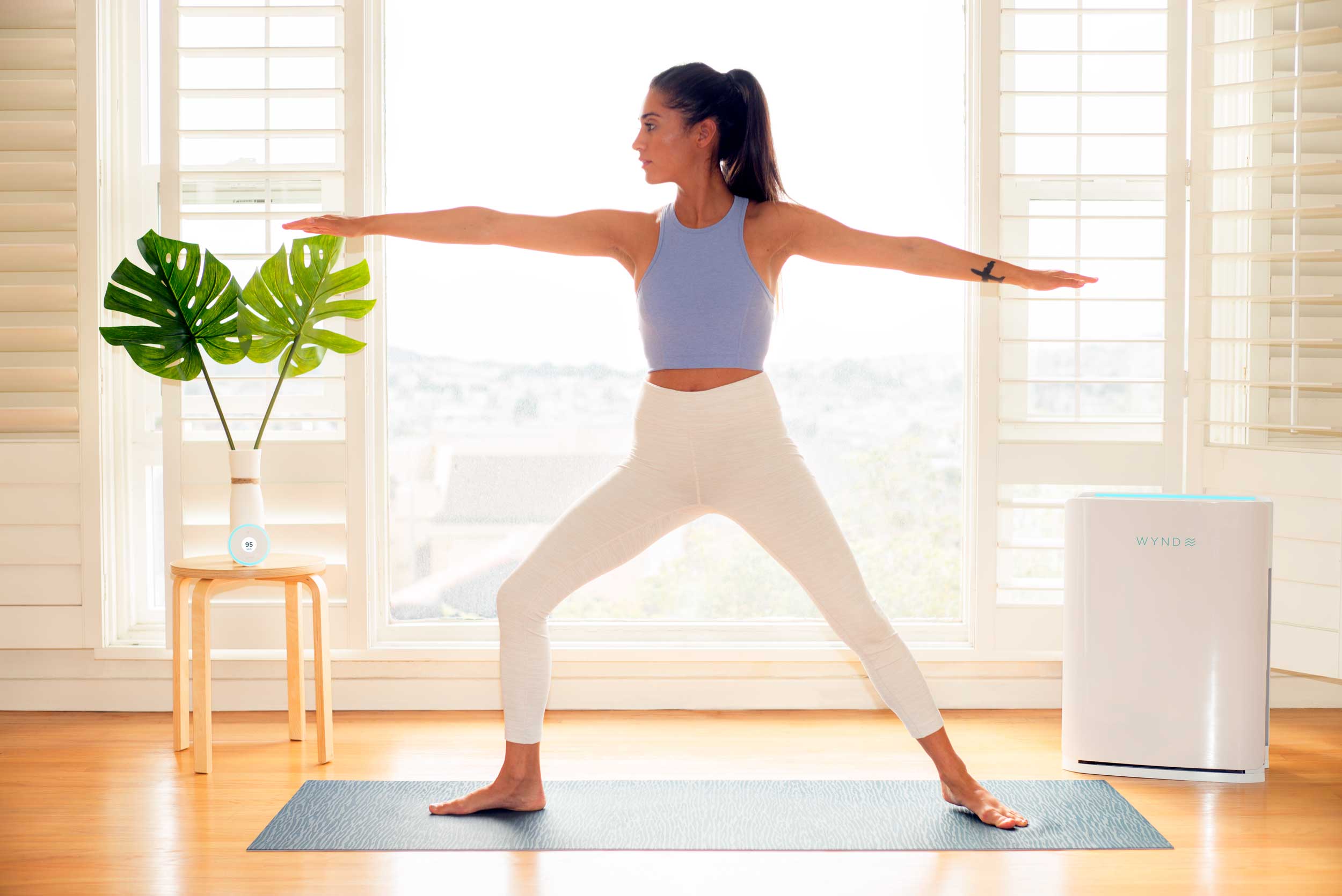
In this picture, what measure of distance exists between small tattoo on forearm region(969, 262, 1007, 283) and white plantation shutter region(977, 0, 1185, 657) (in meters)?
0.80

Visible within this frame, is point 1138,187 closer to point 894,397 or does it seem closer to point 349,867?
point 894,397

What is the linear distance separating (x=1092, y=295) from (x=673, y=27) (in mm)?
1434

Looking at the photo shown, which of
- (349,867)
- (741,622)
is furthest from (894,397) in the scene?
(349,867)

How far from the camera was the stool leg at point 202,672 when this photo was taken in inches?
93.9

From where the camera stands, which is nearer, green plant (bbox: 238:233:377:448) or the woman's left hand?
the woman's left hand

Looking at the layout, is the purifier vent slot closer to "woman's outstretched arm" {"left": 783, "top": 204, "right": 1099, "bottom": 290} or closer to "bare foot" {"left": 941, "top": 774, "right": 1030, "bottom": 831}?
"bare foot" {"left": 941, "top": 774, "right": 1030, "bottom": 831}

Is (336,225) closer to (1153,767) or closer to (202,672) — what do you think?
(202,672)

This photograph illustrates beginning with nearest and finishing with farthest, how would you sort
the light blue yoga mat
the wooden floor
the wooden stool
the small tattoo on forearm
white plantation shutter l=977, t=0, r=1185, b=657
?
the wooden floor, the light blue yoga mat, the small tattoo on forearm, the wooden stool, white plantation shutter l=977, t=0, r=1185, b=657

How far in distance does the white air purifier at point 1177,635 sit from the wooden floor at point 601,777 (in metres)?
0.08

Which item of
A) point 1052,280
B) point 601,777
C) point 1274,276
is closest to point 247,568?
point 601,777

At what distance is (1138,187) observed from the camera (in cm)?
290

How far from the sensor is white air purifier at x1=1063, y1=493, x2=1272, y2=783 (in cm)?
231

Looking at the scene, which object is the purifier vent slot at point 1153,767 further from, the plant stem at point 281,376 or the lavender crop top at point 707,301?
the plant stem at point 281,376

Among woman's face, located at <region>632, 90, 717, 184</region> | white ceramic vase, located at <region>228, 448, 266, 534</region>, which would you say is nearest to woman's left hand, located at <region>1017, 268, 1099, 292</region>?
woman's face, located at <region>632, 90, 717, 184</region>
